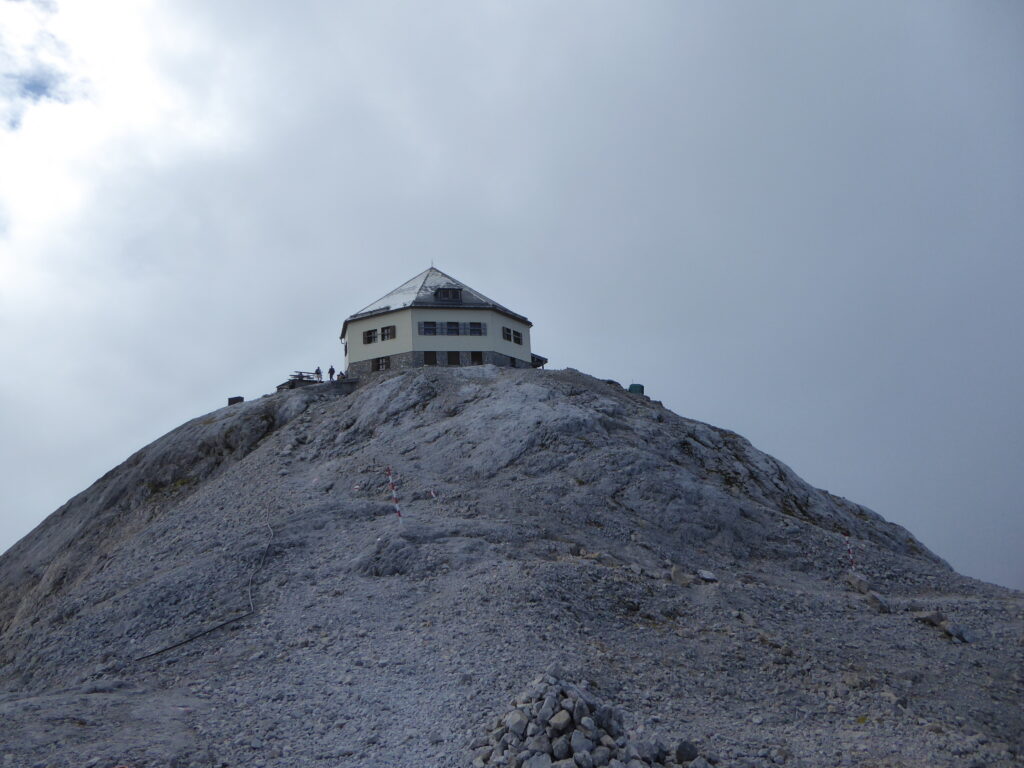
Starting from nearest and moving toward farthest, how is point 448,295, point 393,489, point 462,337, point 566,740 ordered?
point 566,740, point 393,489, point 462,337, point 448,295

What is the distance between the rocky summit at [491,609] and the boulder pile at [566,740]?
0.15 ft

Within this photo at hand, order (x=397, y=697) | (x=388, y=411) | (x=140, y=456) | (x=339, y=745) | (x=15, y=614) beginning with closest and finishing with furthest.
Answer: (x=339, y=745) < (x=397, y=697) < (x=15, y=614) < (x=388, y=411) < (x=140, y=456)

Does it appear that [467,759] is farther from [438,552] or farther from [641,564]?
[641,564]

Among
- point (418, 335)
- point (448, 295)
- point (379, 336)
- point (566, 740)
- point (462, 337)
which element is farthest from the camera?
point (448, 295)

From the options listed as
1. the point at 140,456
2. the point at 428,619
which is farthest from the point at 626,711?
the point at 140,456

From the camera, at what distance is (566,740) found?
45.0 feet

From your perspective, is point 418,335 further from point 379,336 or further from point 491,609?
point 491,609

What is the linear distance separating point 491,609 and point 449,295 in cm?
3995

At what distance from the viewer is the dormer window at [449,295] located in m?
58.4

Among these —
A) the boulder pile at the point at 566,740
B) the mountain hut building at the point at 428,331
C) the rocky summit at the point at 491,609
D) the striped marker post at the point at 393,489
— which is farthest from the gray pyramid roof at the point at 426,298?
the boulder pile at the point at 566,740

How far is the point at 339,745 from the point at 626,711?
19.5ft

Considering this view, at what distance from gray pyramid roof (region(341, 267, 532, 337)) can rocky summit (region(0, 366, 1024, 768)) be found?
1263cm

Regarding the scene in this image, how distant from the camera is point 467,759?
47.2ft

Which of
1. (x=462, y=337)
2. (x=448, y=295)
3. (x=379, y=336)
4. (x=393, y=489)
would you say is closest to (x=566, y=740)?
(x=393, y=489)
